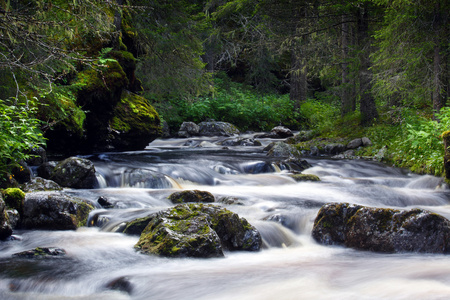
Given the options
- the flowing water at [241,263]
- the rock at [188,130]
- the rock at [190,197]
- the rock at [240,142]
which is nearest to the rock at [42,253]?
the flowing water at [241,263]

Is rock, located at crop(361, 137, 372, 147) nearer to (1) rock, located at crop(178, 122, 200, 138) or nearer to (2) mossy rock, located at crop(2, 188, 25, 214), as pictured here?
(1) rock, located at crop(178, 122, 200, 138)

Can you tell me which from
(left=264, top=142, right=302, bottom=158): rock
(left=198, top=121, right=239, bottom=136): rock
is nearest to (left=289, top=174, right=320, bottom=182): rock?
(left=264, top=142, right=302, bottom=158): rock

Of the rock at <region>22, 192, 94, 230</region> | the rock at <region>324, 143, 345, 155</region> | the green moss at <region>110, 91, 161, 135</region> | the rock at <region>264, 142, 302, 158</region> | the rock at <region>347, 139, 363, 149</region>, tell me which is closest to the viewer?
the rock at <region>22, 192, 94, 230</region>

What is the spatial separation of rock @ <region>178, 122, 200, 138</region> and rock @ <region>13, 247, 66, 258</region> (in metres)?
15.2

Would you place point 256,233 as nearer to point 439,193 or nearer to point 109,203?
point 109,203

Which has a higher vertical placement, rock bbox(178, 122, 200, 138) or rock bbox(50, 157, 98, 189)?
rock bbox(178, 122, 200, 138)

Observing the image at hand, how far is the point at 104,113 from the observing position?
11.1 metres

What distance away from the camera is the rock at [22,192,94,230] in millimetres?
5816

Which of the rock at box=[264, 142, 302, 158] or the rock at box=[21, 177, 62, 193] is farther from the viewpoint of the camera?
the rock at box=[264, 142, 302, 158]

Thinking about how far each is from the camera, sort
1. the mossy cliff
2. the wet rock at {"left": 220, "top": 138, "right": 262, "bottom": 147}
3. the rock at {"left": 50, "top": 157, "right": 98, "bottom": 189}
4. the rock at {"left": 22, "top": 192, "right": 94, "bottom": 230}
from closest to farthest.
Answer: the rock at {"left": 22, "top": 192, "right": 94, "bottom": 230}, the rock at {"left": 50, "top": 157, "right": 98, "bottom": 189}, the mossy cliff, the wet rock at {"left": 220, "top": 138, "right": 262, "bottom": 147}

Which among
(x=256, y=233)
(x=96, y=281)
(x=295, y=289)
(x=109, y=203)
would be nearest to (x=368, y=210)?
(x=256, y=233)

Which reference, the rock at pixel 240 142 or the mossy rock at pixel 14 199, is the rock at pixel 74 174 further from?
the rock at pixel 240 142

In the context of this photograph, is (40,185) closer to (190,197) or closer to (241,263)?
(190,197)

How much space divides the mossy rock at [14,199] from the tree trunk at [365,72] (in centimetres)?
1041
